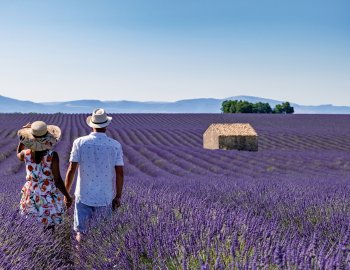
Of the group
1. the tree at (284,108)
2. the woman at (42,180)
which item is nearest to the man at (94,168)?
the woman at (42,180)

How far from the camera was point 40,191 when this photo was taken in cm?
391

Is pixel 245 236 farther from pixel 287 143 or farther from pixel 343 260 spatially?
pixel 287 143

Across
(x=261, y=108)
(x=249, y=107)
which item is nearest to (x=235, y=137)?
(x=249, y=107)

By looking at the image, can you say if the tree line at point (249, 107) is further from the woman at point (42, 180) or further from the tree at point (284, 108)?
the woman at point (42, 180)

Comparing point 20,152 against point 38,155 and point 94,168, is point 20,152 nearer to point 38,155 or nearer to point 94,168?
point 38,155

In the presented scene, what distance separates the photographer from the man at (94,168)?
3760mm

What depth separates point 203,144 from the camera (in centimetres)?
2102

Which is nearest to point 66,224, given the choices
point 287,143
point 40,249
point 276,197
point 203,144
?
point 40,249

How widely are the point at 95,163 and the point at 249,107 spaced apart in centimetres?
5343

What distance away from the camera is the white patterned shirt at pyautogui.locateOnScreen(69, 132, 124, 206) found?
3.76 m

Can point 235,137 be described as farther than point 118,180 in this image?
Yes

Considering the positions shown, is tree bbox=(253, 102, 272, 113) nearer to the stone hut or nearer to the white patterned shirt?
the stone hut

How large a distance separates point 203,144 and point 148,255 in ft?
60.4

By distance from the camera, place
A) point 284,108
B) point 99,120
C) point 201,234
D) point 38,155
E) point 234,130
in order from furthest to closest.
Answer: point 284,108, point 234,130, point 38,155, point 99,120, point 201,234
